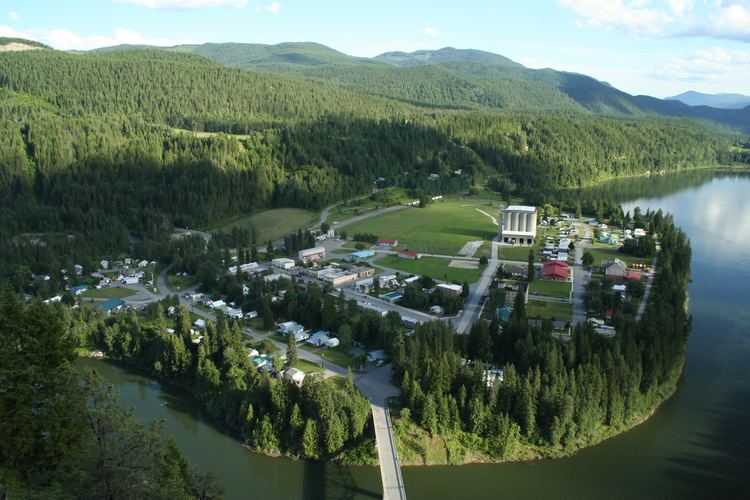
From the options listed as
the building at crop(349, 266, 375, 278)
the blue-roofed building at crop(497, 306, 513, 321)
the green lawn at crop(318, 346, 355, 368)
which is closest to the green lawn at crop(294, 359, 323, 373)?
the green lawn at crop(318, 346, 355, 368)

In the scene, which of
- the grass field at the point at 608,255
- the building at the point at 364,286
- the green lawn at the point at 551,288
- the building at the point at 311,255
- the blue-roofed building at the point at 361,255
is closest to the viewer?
the green lawn at the point at 551,288

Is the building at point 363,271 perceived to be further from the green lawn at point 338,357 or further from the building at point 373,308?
the green lawn at point 338,357

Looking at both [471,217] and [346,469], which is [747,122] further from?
[346,469]

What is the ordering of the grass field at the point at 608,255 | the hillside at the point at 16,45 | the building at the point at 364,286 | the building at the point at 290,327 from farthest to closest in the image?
the hillside at the point at 16,45
the grass field at the point at 608,255
the building at the point at 364,286
the building at the point at 290,327

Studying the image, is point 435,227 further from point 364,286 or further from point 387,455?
point 387,455

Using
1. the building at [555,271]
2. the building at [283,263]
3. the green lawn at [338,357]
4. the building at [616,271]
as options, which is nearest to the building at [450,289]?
the building at [555,271]

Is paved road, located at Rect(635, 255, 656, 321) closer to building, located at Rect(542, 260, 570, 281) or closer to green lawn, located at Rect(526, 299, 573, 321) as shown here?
green lawn, located at Rect(526, 299, 573, 321)

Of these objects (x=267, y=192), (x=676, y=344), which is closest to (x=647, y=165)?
(x=267, y=192)

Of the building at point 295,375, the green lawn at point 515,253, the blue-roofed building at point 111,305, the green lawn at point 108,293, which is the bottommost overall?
the green lawn at point 108,293
